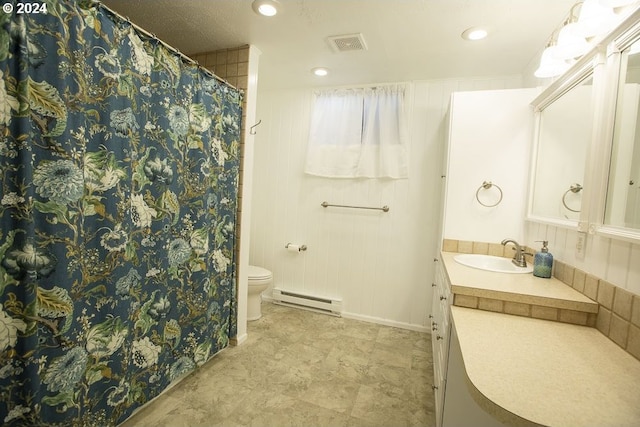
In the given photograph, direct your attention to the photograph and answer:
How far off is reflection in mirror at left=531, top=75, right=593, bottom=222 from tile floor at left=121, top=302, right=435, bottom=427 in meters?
1.30

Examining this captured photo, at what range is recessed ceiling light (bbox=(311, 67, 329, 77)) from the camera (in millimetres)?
2445

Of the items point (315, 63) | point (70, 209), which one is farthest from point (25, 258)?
point (315, 63)

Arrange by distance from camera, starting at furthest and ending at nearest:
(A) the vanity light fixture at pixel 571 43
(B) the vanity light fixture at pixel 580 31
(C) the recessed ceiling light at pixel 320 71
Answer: (C) the recessed ceiling light at pixel 320 71
(A) the vanity light fixture at pixel 571 43
(B) the vanity light fixture at pixel 580 31

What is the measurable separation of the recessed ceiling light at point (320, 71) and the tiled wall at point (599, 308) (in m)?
2.06

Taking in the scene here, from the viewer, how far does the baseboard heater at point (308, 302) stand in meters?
2.85

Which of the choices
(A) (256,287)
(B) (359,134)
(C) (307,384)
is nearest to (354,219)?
(B) (359,134)

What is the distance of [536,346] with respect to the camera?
2.97 feet

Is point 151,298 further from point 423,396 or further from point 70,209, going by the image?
point 423,396

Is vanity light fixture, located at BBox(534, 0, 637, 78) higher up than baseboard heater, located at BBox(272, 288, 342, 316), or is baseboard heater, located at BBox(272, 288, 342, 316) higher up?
vanity light fixture, located at BBox(534, 0, 637, 78)

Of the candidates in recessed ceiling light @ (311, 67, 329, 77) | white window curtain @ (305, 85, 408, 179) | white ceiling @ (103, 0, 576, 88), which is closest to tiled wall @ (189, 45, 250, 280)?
white ceiling @ (103, 0, 576, 88)

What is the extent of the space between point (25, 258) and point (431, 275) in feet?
8.52

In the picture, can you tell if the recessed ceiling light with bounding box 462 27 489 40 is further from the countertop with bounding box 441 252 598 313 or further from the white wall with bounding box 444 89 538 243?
the countertop with bounding box 441 252 598 313

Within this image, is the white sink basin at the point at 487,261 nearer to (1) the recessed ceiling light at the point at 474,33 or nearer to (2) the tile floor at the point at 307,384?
(2) the tile floor at the point at 307,384

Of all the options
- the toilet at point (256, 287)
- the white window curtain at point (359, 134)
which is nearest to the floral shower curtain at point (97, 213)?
the toilet at point (256, 287)
